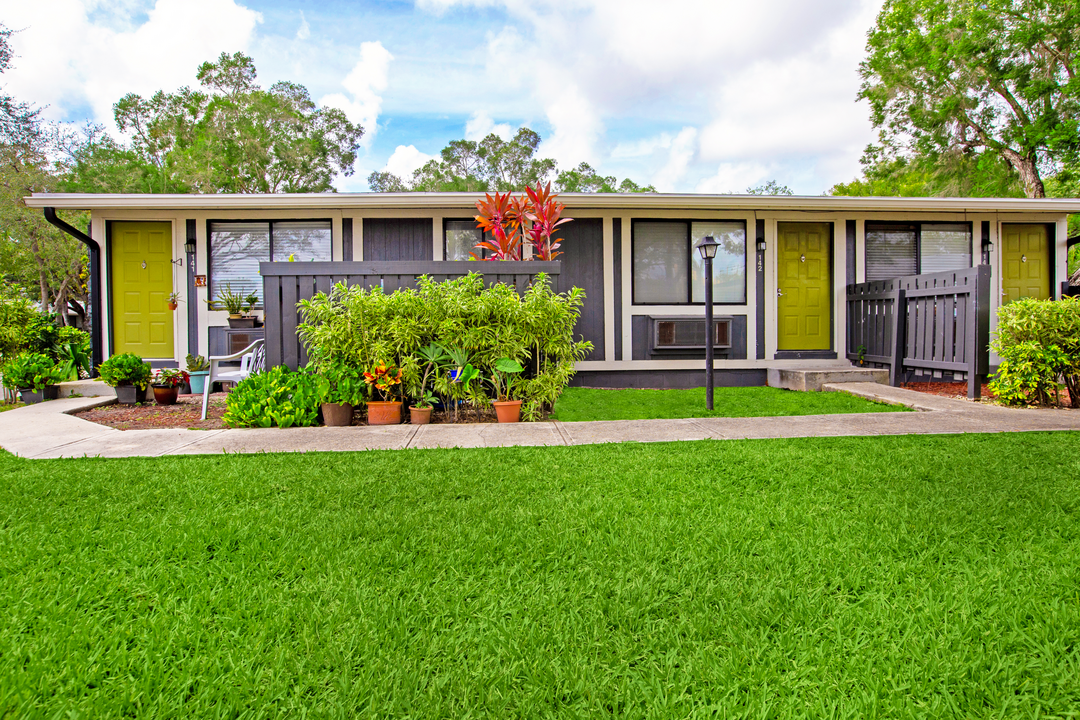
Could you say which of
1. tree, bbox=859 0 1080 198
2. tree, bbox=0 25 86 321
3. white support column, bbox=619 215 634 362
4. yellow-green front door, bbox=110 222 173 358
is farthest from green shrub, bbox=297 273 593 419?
tree, bbox=859 0 1080 198

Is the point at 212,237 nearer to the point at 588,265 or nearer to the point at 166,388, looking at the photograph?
the point at 166,388

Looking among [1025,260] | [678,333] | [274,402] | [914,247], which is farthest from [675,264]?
[274,402]

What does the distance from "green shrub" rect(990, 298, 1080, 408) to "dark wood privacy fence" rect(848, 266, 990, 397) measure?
13.0 inches

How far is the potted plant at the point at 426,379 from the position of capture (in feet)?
15.2

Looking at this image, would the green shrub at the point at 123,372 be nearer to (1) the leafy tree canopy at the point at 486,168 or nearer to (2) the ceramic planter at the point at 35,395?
(2) the ceramic planter at the point at 35,395

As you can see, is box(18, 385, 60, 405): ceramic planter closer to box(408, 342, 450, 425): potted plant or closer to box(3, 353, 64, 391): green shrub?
box(3, 353, 64, 391): green shrub

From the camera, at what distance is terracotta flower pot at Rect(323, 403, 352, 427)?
4535mm

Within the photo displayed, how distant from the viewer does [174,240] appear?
7.71m

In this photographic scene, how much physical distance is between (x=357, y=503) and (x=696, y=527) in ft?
4.58

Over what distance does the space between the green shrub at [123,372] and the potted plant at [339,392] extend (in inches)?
118

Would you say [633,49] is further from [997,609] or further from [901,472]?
[997,609]

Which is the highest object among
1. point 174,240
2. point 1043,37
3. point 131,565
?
point 1043,37

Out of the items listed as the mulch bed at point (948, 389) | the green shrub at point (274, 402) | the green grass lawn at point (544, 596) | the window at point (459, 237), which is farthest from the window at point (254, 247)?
the mulch bed at point (948, 389)

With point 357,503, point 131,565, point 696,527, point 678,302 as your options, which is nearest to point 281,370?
point 357,503
